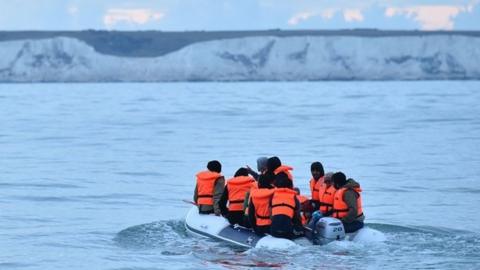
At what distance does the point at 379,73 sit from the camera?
344 ft

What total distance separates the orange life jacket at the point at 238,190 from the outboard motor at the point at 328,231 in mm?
1342

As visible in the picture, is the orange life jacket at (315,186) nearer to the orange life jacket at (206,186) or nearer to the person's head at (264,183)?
the person's head at (264,183)

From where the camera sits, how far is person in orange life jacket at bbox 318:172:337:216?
627 inches

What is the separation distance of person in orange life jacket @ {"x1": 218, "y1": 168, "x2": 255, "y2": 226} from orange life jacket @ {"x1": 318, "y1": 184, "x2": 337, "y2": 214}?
1.07 metres

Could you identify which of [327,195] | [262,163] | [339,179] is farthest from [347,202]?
[262,163]

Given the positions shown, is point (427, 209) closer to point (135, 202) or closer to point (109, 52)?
point (135, 202)

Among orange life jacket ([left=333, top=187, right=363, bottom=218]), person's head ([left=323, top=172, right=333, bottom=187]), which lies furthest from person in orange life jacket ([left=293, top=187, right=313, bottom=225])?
orange life jacket ([left=333, top=187, right=363, bottom=218])

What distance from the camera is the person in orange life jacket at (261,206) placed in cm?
1518

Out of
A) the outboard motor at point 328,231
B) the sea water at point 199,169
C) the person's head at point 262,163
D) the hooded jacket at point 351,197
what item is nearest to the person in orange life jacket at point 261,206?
the sea water at point 199,169

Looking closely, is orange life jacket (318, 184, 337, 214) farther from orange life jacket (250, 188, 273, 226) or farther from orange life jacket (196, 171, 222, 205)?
orange life jacket (196, 171, 222, 205)

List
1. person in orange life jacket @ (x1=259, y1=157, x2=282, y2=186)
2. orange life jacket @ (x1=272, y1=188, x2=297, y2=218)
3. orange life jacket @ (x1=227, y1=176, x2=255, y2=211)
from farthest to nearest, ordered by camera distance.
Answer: orange life jacket @ (x1=227, y1=176, x2=255, y2=211) → person in orange life jacket @ (x1=259, y1=157, x2=282, y2=186) → orange life jacket @ (x1=272, y1=188, x2=297, y2=218)

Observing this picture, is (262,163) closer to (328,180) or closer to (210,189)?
(328,180)

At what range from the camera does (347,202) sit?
1562 cm

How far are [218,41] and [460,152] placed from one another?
2789 inches
